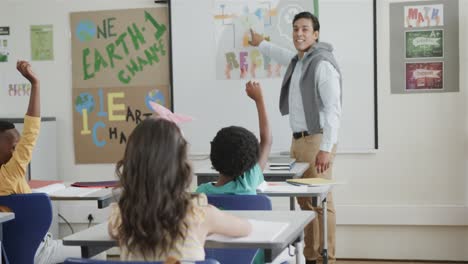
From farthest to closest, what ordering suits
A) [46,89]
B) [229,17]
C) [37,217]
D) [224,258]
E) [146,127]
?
1. [46,89]
2. [229,17]
3. [37,217]
4. [224,258]
5. [146,127]

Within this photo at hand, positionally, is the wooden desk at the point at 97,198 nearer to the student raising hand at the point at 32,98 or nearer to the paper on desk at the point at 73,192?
the paper on desk at the point at 73,192

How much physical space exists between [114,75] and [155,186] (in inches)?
140

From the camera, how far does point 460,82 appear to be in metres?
4.68

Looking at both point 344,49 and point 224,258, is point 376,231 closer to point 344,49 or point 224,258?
point 344,49

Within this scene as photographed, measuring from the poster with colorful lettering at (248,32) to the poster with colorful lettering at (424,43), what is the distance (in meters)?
0.75

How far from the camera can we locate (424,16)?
4715 millimetres

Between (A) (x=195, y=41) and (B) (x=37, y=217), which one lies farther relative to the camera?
(A) (x=195, y=41)

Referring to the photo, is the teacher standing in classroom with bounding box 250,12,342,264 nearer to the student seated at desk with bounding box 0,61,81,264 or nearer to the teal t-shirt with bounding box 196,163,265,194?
the teal t-shirt with bounding box 196,163,265,194

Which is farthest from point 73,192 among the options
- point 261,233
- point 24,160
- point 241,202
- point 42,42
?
point 42,42

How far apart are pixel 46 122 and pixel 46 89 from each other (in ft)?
1.01

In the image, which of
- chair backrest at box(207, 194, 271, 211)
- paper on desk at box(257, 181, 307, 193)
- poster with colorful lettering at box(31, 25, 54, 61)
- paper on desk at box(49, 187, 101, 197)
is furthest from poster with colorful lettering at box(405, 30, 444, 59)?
poster with colorful lettering at box(31, 25, 54, 61)

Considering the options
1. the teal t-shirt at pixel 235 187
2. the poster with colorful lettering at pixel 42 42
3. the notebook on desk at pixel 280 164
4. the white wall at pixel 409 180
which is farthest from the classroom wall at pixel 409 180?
the poster with colorful lettering at pixel 42 42

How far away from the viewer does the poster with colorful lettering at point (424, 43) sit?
15.4 feet

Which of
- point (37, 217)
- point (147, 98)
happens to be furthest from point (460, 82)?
point (37, 217)
